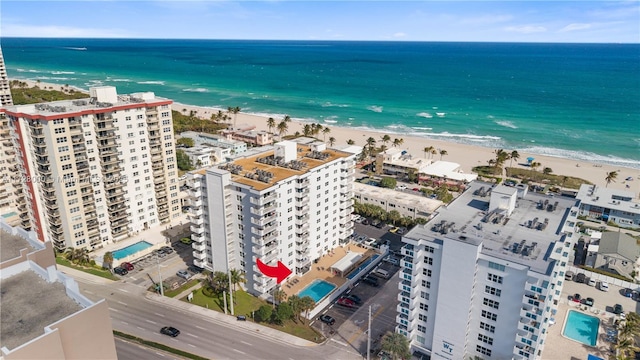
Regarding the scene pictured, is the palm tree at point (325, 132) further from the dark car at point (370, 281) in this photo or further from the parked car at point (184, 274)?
the parked car at point (184, 274)

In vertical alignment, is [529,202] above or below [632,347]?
Result: above

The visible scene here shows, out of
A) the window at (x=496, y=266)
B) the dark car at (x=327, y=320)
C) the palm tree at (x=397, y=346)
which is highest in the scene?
the window at (x=496, y=266)

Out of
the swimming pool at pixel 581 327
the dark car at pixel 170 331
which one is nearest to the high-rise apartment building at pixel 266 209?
the dark car at pixel 170 331

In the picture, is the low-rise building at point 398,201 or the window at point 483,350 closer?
the window at point 483,350

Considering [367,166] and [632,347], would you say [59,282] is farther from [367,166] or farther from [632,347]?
[367,166]

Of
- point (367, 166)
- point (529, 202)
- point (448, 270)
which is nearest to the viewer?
point (448, 270)

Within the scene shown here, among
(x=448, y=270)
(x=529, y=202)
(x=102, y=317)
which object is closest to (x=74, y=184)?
(x=102, y=317)

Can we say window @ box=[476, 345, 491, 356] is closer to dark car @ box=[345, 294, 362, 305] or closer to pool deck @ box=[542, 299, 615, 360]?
pool deck @ box=[542, 299, 615, 360]
